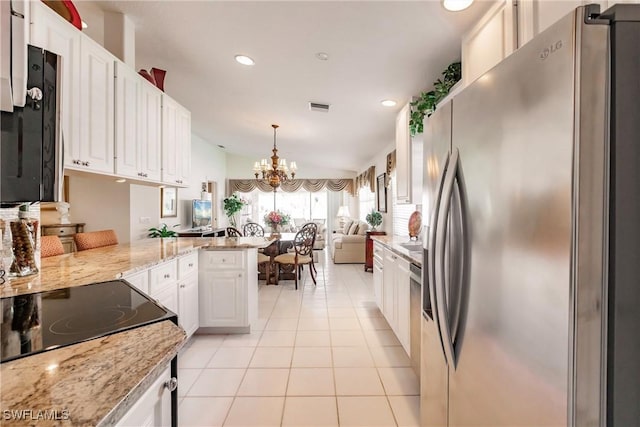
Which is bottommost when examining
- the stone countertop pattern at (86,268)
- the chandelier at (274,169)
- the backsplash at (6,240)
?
the stone countertop pattern at (86,268)

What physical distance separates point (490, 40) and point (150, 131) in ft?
9.02

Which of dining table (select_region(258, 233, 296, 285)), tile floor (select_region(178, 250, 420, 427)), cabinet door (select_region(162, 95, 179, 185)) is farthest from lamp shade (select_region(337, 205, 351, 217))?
cabinet door (select_region(162, 95, 179, 185))

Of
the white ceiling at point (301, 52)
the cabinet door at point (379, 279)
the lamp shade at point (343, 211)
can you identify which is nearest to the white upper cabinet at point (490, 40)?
the white ceiling at point (301, 52)

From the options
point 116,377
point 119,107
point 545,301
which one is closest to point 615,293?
point 545,301

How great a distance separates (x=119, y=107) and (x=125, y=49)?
596 mm

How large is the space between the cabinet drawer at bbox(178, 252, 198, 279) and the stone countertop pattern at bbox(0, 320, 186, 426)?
1763mm

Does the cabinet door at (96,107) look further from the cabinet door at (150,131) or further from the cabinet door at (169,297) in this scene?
the cabinet door at (169,297)

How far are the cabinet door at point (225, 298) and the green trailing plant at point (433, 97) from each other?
2.21m

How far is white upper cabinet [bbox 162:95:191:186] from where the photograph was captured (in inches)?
118

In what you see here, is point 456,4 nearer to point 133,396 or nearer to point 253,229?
point 133,396

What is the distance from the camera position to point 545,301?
2.37 feet

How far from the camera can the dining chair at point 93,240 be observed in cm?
258

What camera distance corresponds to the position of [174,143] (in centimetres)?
318

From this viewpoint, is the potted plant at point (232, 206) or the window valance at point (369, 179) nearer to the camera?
the window valance at point (369, 179)
